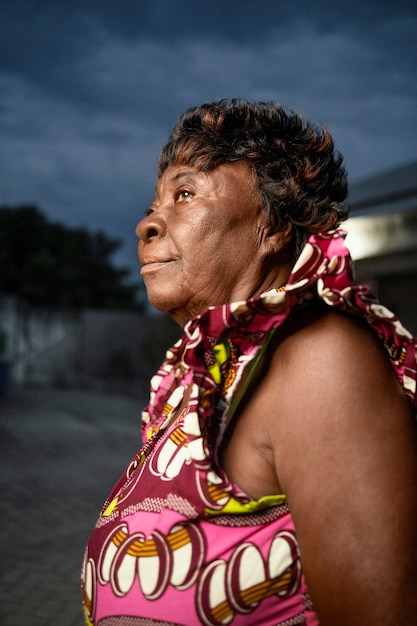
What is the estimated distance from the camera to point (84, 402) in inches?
521

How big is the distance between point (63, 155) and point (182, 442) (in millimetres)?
71542

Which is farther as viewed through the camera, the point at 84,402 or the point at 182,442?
the point at 84,402

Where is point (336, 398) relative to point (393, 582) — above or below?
above

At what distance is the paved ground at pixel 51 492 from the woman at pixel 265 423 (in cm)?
284

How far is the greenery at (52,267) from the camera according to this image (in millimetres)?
19969

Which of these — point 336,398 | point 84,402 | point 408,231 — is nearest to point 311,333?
point 336,398

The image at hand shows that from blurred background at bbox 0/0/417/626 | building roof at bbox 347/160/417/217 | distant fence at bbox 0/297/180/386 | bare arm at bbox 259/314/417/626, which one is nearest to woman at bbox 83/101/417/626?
bare arm at bbox 259/314/417/626

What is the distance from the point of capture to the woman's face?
4.63ft

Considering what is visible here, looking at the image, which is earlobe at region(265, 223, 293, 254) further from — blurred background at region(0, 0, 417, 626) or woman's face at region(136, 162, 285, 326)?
blurred background at region(0, 0, 417, 626)

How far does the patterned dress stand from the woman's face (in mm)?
257

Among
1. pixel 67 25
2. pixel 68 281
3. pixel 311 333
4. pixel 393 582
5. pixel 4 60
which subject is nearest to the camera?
pixel 393 582

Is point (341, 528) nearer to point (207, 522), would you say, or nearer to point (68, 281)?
point (207, 522)

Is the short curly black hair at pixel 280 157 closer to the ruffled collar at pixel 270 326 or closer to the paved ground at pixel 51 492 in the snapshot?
the ruffled collar at pixel 270 326

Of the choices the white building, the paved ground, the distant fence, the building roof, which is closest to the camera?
the paved ground
